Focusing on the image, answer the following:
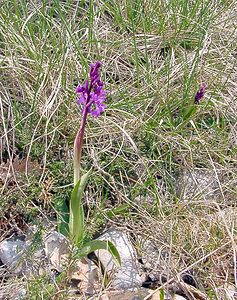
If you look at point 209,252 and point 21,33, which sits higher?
point 21,33

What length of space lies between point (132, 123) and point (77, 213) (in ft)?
1.62

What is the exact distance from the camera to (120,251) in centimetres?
151

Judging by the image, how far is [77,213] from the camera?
1.38 meters

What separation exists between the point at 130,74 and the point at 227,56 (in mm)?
399

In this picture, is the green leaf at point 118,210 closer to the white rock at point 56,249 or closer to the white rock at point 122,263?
the white rock at point 122,263

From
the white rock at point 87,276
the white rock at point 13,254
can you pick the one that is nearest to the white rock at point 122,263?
the white rock at point 87,276

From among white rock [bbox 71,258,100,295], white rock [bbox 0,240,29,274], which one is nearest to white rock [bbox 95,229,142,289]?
white rock [bbox 71,258,100,295]

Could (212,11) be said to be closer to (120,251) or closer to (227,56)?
(227,56)

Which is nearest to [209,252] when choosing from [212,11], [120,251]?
[120,251]

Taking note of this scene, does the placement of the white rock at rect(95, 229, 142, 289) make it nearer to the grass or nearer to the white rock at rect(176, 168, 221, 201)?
the grass

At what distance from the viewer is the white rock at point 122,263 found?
4.73 feet

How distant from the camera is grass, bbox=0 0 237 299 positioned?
1541 mm

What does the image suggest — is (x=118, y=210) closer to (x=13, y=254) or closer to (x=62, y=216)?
(x=62, y=216)

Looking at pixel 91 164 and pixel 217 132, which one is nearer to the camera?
pixel 91 164
